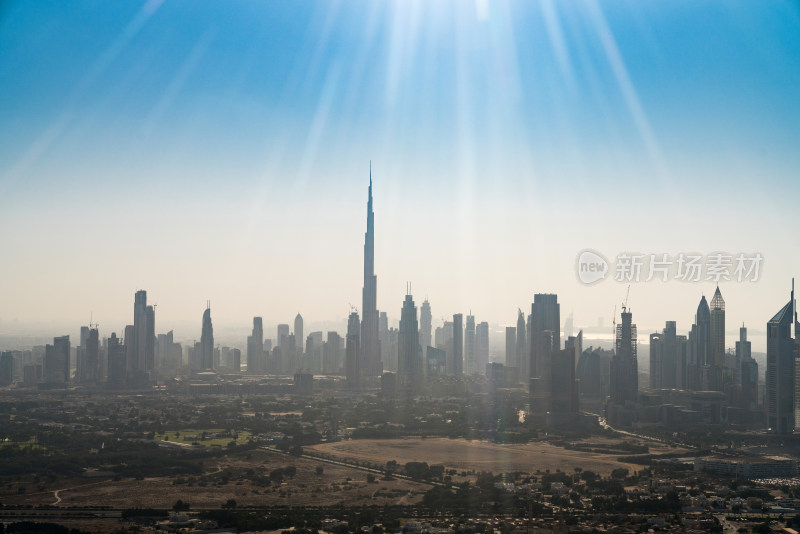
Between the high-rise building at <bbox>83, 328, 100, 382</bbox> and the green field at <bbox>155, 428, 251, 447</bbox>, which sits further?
the high-rise building at <bbox>83, 328, 100, 382</bbox>

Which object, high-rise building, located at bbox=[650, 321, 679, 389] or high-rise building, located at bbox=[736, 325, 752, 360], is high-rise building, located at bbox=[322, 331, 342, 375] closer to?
high-rise building, located at bbox=[650, 321, 679, 389]

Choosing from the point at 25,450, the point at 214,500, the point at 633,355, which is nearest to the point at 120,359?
the point at 25,450

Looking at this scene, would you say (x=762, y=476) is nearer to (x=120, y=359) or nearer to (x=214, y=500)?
(x=214, y=500)

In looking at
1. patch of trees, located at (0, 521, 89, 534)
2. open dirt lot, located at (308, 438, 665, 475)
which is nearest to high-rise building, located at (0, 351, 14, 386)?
open dirt lot, located at (308, 438, 665, 475)

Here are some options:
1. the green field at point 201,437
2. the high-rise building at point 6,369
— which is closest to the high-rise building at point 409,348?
the green field at point 201,437

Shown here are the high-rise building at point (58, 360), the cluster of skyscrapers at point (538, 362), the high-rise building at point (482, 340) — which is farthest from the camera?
the high-rise building at point (482, 340)

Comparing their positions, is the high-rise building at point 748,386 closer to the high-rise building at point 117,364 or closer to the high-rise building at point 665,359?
the high-rise building at point 665,359
